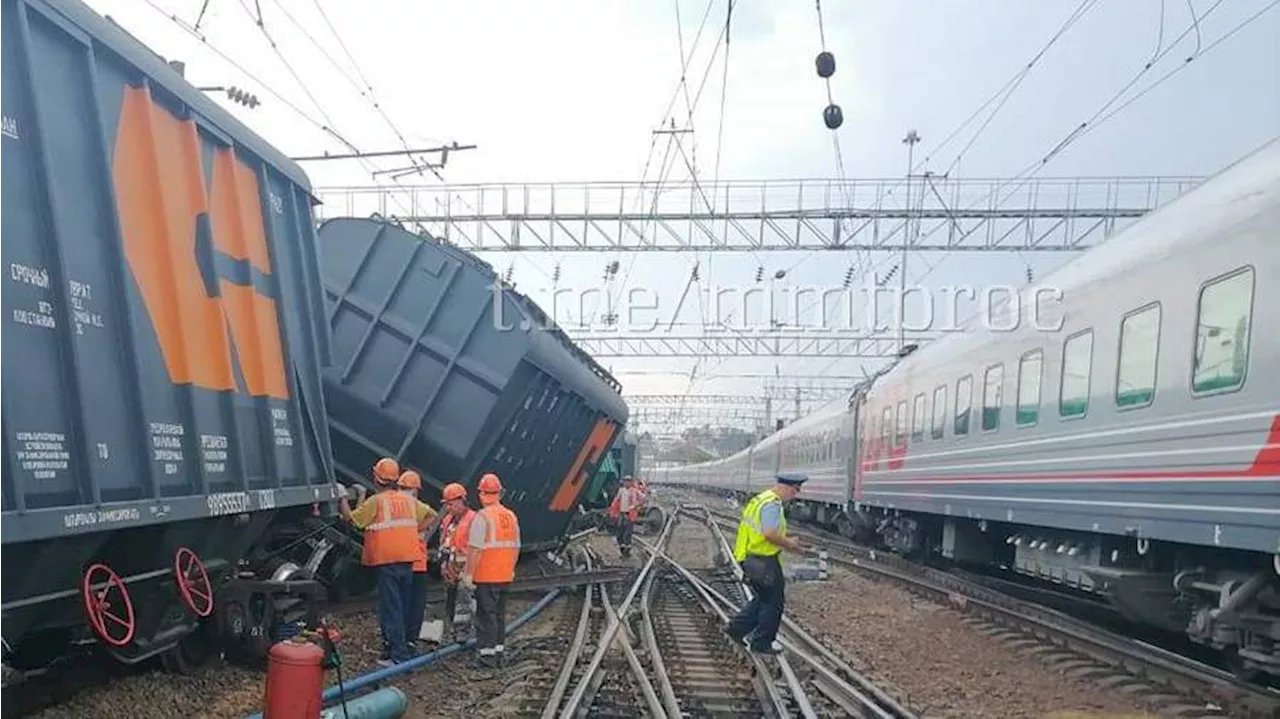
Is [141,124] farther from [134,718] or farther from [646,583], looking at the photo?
[646,583]

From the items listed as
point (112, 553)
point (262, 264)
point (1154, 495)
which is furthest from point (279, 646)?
point (1154, 495)

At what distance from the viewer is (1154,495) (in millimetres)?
7629

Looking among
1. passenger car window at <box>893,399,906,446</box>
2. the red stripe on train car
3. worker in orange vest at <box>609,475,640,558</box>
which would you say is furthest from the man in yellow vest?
worker in orange vest at <box>609,475,640,558</box>

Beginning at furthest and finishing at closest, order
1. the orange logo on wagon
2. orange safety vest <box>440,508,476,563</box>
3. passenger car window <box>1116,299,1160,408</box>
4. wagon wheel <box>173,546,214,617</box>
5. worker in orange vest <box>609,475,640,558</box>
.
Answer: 1. worker in orange vest <box>609,475,640,558</box>
2. the orange logo on wagon
3. orange safety vest <box>440,508,476,563</box>
4. passenger car window <box>1116,299,1160,408</box>
5. wagon wheel <box>173,546,214,617</box>

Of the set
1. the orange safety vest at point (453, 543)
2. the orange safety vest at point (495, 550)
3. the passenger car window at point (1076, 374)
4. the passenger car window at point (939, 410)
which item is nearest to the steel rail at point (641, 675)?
the orange safety vest at point (495, 550)

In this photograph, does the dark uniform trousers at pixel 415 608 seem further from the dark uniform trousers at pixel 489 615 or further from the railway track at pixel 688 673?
the railway track at pixel 688 673

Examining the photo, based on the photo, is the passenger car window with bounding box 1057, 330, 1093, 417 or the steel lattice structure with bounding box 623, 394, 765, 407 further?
the steel lattice structure with bounding box 623, 394, 765, 407

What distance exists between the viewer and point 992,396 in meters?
12.3

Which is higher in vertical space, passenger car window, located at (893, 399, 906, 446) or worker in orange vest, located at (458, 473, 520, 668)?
passenger car window, located at (893, 399, 906, 446)

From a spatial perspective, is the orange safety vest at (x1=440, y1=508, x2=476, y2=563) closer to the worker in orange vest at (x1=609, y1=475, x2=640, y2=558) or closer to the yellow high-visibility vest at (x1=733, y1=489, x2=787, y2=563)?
the yellow high-visibility vest at (x1=733, y1=489, x2=787, y2=563)

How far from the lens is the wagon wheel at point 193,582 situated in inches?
231

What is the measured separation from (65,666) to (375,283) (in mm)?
5450

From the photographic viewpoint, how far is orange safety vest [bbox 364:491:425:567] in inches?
317

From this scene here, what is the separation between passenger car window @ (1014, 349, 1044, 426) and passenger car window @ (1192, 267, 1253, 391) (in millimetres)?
3353
